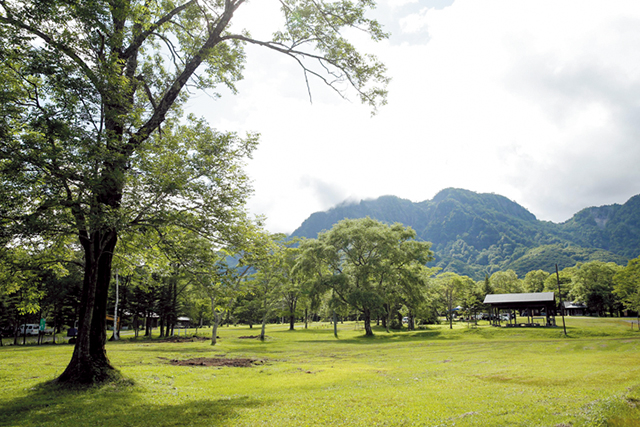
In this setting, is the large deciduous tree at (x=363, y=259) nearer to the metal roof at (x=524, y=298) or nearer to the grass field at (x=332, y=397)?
the metal roof at (x=524, y=298)

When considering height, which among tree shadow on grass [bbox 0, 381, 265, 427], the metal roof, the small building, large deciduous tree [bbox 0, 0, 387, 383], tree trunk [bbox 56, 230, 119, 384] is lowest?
the small building

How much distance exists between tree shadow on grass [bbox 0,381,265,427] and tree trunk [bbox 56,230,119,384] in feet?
2.06

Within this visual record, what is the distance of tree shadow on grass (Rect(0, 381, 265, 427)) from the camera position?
28.7 ft

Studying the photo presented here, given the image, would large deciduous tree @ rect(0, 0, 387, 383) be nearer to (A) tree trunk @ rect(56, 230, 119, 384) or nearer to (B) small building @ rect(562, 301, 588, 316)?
→ (A) tree trunk @ rect(56, 230, 119, 384)

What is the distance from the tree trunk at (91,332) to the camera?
41.6ft

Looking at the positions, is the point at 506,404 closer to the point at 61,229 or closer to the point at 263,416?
the point at 263,416

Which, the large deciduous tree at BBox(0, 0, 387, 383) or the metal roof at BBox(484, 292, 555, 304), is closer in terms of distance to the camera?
the large deciduous tree at BBox(0, 0, 387, 383)

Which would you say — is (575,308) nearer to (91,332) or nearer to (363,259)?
(363,259)

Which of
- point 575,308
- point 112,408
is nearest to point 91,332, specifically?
point 112,408

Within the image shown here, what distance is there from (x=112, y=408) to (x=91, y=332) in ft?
14.9

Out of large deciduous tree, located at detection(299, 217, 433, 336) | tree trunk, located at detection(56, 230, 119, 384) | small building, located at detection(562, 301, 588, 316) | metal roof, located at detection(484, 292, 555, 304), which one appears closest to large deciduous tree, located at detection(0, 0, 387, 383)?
tree trunk, located at detection(56, 230, 119, 384)

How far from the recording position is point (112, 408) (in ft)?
32.9

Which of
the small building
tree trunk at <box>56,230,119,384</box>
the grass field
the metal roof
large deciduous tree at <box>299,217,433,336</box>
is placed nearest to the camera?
the grass field

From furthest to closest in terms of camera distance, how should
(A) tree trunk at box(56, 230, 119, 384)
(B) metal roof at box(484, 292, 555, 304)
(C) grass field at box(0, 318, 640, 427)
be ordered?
(B) metal roof at box(484, 292, 555, 304)
(A) tree trunk at box(56, 230, 119, 384)
(C) grass field at box(0, 318, 640, 427)
